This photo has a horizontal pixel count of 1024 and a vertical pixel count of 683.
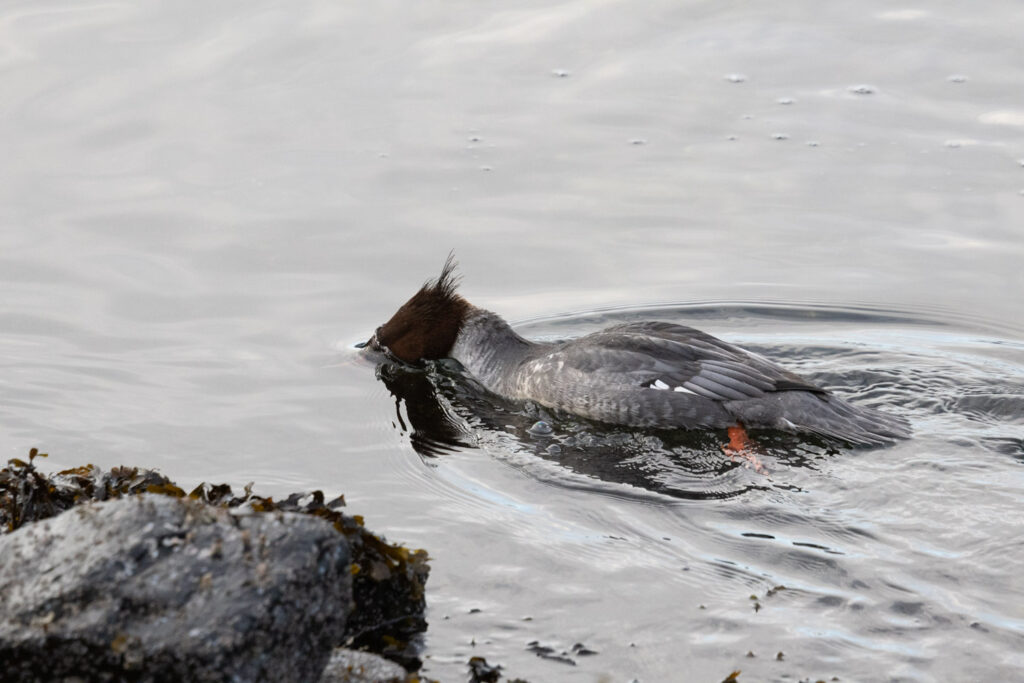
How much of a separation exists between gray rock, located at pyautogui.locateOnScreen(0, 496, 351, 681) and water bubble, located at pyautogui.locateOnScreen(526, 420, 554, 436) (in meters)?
4.11

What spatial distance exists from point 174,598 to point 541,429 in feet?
14.8

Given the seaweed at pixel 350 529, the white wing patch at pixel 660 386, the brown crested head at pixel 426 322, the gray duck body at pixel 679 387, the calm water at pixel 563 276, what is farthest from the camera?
the brown crested head at pixel 426 322

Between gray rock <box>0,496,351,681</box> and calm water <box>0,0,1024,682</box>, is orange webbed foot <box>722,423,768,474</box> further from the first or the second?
gray rock <box>0,496,351,681</box>

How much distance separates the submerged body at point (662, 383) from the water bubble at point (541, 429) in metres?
0.29

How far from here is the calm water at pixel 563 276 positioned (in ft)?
18.3

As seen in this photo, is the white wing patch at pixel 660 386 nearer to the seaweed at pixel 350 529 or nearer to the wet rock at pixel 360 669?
the seaweed at pixel 350 529

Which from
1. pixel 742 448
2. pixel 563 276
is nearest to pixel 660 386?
pixel 742 448

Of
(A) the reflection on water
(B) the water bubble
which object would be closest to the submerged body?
(A) the reflection on water

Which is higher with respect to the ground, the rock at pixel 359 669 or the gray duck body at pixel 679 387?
the gray duck body at pixel 679 387

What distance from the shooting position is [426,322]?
8.98 metres

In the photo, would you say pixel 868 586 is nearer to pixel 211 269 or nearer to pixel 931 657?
pixel 931 657

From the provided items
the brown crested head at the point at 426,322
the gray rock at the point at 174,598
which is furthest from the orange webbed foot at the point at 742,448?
the gray rock at the point at 174,598

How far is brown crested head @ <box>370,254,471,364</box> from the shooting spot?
8.87 metres

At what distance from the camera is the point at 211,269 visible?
9.46m
